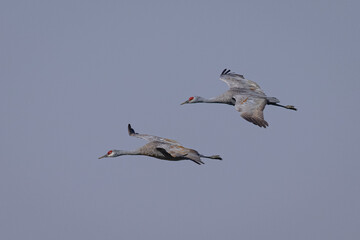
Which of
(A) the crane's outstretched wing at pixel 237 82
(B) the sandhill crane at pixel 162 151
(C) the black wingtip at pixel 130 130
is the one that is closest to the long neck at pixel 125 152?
(B) the sandhill crane at pixel 162 151

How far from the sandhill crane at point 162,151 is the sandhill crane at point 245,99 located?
5.97ft

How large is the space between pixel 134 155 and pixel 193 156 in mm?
3111

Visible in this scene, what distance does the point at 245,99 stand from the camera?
22.4 m

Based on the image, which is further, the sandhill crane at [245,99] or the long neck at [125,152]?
the long neck at [125,152]

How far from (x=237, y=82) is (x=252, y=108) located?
4213 mm

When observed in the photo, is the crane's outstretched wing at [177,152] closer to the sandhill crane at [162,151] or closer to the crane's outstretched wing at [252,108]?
the sandhill crane at [162,151]

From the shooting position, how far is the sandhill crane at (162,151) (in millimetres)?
19375

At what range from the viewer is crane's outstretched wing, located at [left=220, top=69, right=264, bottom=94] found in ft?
81.6

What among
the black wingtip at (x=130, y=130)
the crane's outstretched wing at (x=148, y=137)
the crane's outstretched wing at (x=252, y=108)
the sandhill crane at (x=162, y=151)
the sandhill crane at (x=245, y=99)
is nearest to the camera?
the sandhill crane at (x=162, y=151)

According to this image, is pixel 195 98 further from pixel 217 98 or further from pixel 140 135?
pixel 140 135

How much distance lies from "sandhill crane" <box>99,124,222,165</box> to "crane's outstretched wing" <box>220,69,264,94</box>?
4303 mm

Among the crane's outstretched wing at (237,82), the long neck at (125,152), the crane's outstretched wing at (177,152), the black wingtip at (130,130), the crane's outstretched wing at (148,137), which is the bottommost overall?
the crane's outstretched wing at (177,152)

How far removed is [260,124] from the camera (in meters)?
20.0

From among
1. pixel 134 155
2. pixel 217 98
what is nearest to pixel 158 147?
pixel 134 155
